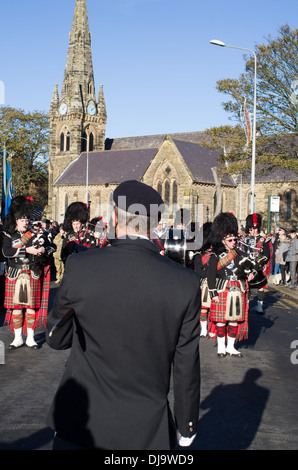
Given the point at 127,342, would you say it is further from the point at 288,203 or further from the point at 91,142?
the point at 91,142

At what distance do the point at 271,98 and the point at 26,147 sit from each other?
1949 inches

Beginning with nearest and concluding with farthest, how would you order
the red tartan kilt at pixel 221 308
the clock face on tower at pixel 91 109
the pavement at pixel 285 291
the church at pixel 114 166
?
the red tartan kilt at pixel 221 308, the pavement at pixel 285 291, the church at pixel 114 166, the clock face on tower at pixel 91 109

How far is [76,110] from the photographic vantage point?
74750 millimetres

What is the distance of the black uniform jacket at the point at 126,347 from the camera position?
2816mm

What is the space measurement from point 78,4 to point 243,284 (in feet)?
256

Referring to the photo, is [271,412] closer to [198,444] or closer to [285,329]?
[198,444]

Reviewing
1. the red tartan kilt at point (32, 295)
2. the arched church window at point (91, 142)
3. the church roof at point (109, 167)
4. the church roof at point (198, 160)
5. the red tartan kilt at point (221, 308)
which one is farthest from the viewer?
the arched church window at point (91, 142)

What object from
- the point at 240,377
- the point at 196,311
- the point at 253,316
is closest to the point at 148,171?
the point at 253,316

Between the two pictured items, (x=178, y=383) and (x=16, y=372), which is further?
(x=16, y=372)

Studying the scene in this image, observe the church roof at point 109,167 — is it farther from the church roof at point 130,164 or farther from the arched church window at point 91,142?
the arched church window at point 91,142

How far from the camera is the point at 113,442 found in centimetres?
280

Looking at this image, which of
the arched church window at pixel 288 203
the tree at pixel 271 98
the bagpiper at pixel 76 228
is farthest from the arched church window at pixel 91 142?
the bagpiper at pixel 76 228

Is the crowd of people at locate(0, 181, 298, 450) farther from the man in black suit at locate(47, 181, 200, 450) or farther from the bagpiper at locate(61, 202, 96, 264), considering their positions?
the bagpiper at locate(61, 202, 96, 264)

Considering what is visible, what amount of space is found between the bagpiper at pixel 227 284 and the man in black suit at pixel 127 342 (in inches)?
220
